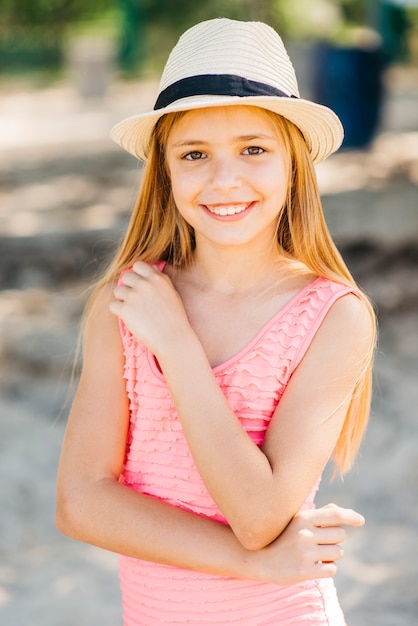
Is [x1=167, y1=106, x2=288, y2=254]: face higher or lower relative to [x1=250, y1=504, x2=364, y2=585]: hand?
higher

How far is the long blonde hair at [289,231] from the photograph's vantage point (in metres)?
1.96

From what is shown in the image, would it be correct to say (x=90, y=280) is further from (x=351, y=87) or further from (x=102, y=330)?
(x=351, y=87)

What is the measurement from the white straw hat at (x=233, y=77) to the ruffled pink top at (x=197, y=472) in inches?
13.4

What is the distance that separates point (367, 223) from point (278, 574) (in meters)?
5.98

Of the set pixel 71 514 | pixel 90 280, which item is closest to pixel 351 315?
pixel 71 514

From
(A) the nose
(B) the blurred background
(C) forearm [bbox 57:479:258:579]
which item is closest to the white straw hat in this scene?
(A) the nose

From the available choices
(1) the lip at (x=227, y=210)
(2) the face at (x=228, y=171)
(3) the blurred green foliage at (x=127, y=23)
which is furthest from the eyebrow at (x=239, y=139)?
(3) the blurred green foliage at (x=127, y=23)

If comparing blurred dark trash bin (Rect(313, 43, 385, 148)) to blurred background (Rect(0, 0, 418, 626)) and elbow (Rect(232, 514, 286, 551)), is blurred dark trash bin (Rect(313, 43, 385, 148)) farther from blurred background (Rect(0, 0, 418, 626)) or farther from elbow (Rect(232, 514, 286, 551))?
elbow (Rect(232, 514, 286, 551))

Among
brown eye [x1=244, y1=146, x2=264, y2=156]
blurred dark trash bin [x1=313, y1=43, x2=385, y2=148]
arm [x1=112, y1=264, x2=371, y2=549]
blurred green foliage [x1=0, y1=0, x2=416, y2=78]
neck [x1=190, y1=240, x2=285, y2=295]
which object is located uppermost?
blurred green foliage [x1=0, y1=0, x2=416, y2=78]

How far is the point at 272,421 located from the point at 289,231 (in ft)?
1.50

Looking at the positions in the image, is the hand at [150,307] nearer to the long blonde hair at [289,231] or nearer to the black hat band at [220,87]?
the long blonde hair at [289,231]

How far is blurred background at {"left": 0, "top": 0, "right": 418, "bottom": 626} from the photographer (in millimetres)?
→ 3754

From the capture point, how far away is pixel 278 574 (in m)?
1.70

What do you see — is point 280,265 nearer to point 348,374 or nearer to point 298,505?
point 348,374
